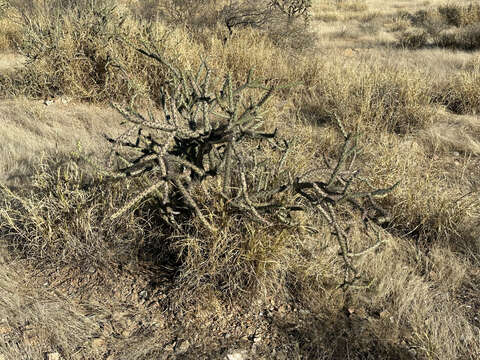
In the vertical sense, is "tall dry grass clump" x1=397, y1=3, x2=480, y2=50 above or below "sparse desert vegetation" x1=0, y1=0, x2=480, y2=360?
above

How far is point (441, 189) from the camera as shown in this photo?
10.2ft

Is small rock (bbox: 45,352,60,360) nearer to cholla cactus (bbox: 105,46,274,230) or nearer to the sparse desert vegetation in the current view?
the sparse desert vegetation

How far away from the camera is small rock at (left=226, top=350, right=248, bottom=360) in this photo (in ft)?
6.36

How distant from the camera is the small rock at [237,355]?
6.36 feet

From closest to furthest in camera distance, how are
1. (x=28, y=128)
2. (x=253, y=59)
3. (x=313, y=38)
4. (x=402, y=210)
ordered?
(x=402, y=210), (x=28, y=128), (x=253, y=59), (x=313, y=38)

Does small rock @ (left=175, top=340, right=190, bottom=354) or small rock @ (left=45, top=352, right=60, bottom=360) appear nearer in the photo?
small rock @ (left=45, top=352, right=60, bottom=360)

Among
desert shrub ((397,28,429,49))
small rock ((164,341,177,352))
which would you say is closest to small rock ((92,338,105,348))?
small rock ((164,341,177,352))

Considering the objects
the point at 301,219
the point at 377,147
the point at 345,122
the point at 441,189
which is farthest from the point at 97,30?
the point at 441,189

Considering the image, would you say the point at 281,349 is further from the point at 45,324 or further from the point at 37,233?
the point at 37,233

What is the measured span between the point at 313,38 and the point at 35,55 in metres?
4.50

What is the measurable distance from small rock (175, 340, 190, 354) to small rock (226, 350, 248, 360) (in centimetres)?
21

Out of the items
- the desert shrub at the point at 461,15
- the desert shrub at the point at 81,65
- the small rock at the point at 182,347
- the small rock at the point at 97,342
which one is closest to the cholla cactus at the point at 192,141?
the small rock at the point at 182,347

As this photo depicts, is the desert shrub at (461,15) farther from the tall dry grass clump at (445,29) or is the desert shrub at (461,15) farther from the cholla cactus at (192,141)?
the cholla cactus at (192,141)

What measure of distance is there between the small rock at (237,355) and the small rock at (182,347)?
207 millimetres
